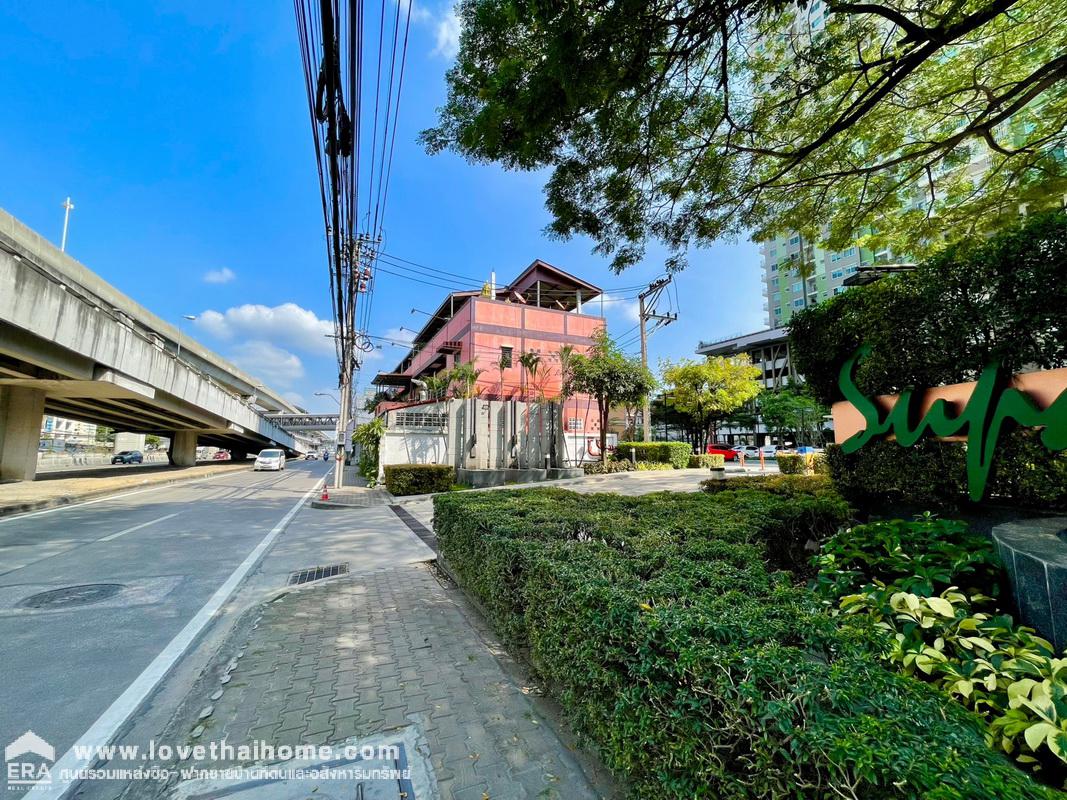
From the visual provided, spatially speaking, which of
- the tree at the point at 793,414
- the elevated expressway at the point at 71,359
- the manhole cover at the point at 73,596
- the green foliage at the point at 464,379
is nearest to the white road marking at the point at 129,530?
the manhole cover at the point at 73,596

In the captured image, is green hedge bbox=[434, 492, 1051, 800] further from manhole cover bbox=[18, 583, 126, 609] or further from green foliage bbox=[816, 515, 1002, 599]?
manhole cover bbox=[18, 583, 126, 609]

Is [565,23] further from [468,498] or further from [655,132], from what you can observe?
[468,498]

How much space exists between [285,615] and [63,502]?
13077 mm

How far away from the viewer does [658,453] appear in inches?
882

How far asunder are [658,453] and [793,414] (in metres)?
24.3

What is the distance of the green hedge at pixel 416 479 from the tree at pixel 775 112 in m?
12.0

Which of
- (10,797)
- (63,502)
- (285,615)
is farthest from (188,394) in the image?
(10,797)

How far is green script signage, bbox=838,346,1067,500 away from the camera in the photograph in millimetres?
3541

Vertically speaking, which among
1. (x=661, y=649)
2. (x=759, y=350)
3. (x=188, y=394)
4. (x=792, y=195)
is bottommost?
A: (x=661, y=649)

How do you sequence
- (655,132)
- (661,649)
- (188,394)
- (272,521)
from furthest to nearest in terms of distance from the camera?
(188,394), (272,521), (655,132), (661,649)

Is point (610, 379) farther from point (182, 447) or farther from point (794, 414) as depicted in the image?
point (182, 447)

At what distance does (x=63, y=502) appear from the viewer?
12297 mm

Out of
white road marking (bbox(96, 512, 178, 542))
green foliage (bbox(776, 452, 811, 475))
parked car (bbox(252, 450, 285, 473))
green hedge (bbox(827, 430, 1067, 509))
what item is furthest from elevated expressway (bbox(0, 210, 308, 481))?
green foliage (bbox(776, 452, 811, 475))

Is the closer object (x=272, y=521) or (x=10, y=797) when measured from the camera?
(x=10, y=797)
